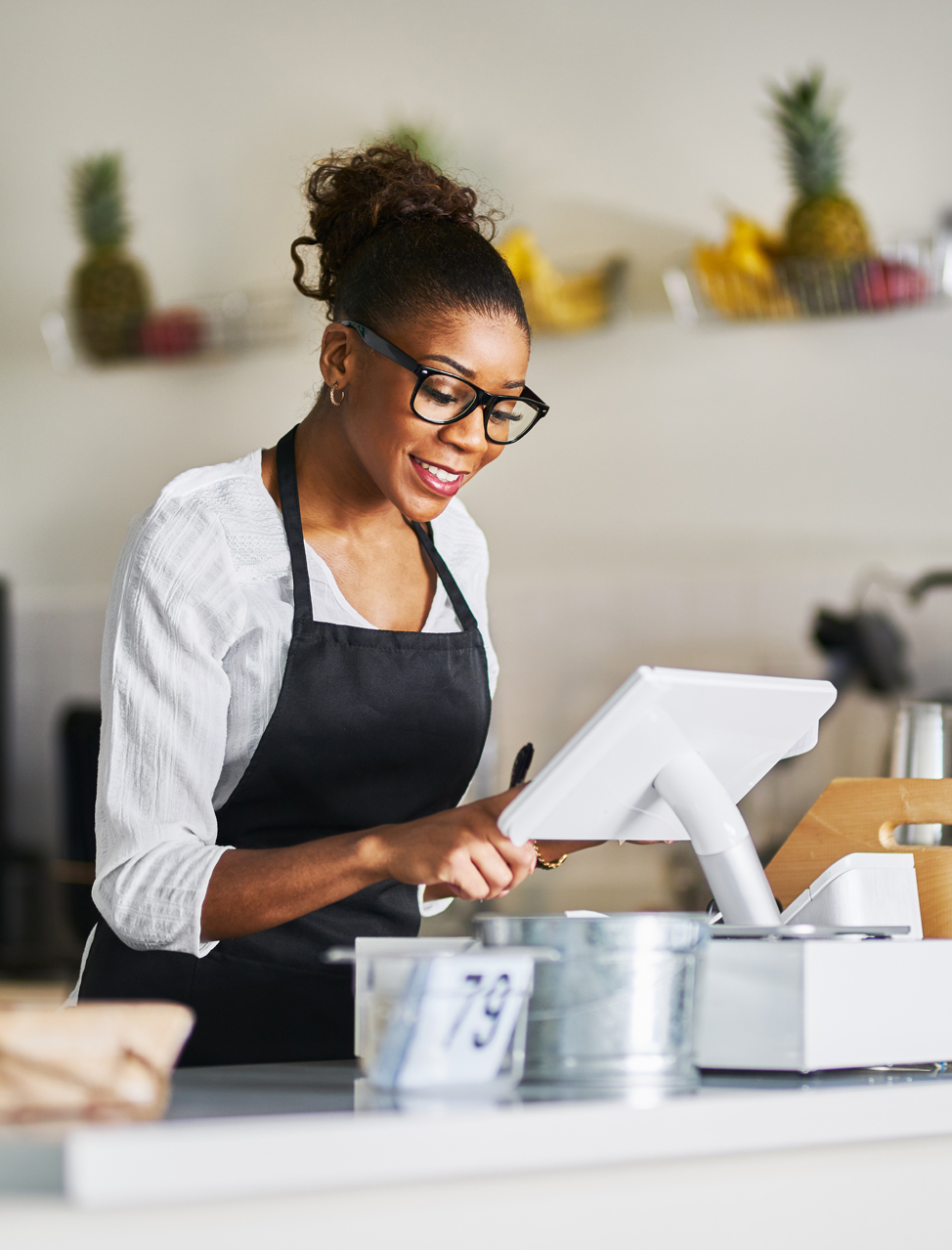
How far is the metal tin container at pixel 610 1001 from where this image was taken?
0.78m

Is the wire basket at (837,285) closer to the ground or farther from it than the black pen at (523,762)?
farther from it

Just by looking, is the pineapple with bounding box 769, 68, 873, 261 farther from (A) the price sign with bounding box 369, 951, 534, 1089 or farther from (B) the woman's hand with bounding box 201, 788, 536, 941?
(A) the price sign with bounding box 369, 951, 534, 1089

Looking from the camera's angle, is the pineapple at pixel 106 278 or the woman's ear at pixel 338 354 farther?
the pineapple at pixel 106 278

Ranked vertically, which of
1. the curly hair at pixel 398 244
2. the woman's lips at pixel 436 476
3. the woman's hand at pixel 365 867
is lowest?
the woman's hand at pixel 365 867

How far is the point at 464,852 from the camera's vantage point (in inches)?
34.9

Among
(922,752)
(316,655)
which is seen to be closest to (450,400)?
(316,655)

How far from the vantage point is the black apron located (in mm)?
1259

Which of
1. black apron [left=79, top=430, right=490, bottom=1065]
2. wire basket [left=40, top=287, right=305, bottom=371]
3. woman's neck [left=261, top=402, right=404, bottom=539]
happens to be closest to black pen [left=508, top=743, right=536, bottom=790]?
black apron [left=79, top=430, right=490, bottom=1065]

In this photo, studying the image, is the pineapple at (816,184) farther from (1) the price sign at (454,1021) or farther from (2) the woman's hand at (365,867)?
(1) the price sign at (454,1021)

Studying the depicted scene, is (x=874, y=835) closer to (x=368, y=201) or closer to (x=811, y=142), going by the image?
(x=368, y=201)

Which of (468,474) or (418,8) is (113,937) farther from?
(418,8)

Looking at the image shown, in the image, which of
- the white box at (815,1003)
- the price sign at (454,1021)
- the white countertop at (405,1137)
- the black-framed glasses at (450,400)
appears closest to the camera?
the white countertop at (405,1137)

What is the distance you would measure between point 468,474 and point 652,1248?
2.36 ft

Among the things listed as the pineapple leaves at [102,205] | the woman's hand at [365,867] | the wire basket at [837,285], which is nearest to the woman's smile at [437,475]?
the woman's hand at [365,867]
